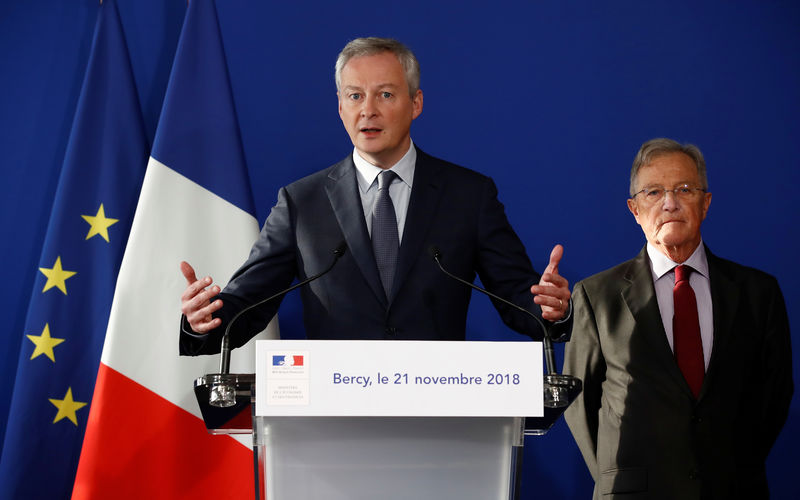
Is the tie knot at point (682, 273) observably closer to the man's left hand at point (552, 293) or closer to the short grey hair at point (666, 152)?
the short grey hair at point (666, 152)

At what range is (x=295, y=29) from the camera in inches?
116

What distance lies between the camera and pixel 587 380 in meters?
2.22

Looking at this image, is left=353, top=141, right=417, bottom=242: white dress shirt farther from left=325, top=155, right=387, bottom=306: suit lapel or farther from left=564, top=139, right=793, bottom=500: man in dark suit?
left=564, top=139, right=793, bottom=500: man in dark suit

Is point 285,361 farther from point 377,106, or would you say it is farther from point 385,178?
point 377,106

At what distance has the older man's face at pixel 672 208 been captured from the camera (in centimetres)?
233

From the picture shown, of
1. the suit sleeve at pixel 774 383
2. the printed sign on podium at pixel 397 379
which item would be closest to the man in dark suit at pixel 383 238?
the printed sign on podium at pixel 397 379

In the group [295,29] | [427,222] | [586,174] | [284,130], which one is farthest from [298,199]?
[586,174]

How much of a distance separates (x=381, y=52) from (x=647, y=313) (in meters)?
1.06

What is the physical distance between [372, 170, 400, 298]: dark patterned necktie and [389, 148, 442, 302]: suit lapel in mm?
30

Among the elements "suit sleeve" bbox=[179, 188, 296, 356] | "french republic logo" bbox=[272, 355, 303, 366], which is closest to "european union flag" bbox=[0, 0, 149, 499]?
"suit sleeve" bbox=[179, 188, 296, 356]

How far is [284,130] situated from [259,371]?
6.22ft

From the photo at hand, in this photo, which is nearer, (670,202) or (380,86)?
(380,86)

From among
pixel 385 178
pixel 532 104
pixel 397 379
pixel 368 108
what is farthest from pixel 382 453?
pixel 532 104

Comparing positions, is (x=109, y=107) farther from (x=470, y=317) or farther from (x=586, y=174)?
(x=586, y=174)
